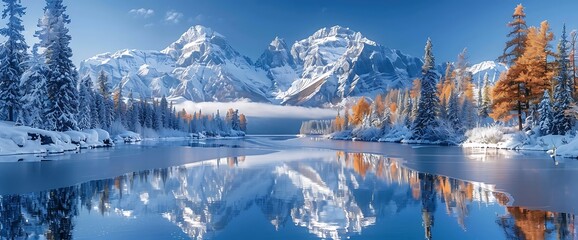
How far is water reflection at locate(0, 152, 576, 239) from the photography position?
9.70 meters

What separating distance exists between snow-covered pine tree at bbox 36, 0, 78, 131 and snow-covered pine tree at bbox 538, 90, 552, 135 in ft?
175

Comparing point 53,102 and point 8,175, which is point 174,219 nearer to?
point 8,175

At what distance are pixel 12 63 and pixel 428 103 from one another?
204 ft

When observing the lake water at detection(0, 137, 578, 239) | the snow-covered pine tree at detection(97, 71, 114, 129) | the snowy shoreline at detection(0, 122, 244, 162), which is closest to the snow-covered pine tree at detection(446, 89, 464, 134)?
the lake water at detection(0, 137, 578, 239)

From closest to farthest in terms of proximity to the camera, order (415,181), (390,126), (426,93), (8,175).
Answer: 1. (415,181)
2. (8,175)
3. (426,93)
4. (390,126)

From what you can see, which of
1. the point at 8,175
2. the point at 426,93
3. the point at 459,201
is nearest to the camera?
the point at 459,201

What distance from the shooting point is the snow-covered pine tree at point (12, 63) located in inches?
1905

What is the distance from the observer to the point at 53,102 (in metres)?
48.6

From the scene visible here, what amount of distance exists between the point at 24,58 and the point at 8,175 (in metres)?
37.0

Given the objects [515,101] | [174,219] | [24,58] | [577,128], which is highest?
[24,58]

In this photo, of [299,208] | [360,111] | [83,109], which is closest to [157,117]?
[83,109]

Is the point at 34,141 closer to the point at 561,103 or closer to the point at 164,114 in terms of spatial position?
the point at 561,103

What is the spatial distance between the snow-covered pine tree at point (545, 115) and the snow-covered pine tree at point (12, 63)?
57.9 metres

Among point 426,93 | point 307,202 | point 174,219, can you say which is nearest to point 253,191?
point 307,202
